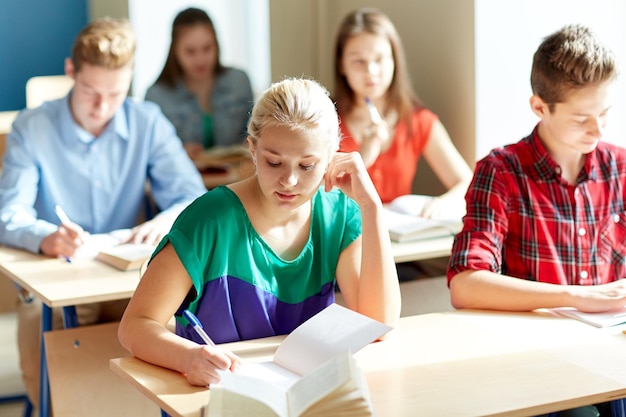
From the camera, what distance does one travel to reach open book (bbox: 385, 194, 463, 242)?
292 cm

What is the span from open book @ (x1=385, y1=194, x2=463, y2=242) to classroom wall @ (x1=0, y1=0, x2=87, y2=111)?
10.2ft

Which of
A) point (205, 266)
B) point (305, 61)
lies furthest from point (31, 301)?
point (305, 61)

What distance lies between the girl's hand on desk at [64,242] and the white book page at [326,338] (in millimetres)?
1192

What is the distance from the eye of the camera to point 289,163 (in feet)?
6.26

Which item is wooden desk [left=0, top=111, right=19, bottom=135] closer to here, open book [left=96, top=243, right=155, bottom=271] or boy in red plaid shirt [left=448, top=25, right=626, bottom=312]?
open book [left=96, top=243, right=155, bottom=271]

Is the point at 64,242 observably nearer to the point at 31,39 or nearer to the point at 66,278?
the point at 66,278

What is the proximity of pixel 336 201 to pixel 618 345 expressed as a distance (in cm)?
64

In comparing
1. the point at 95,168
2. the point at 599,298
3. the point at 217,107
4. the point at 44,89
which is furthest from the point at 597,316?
the point at 217,107

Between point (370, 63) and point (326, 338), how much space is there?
199cm

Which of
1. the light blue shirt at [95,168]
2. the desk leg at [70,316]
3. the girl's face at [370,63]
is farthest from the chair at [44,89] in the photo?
the desk leg at [70,316]

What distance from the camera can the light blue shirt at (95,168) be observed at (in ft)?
10.6

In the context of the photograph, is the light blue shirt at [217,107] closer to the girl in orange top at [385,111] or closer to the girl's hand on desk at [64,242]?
the girl in orange top at [385,111]

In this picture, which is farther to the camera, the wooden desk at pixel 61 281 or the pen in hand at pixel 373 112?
the pen in hand at pixel 373 112

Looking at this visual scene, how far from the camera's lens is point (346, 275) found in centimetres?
210
